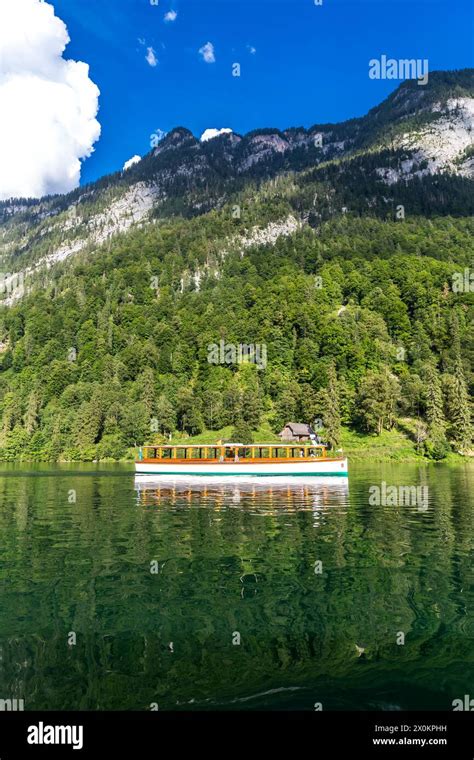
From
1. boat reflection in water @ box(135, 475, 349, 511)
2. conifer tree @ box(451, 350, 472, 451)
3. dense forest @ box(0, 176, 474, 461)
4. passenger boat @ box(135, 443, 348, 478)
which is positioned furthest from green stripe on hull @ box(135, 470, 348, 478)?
conifer tree @ box(451, 350, 472, 451)

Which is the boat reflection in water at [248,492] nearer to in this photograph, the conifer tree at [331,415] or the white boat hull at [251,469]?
the white boat hull at [251,469]

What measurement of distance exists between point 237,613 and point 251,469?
58672 millimetres

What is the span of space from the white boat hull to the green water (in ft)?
120

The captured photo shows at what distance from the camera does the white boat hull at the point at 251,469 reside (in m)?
73.9

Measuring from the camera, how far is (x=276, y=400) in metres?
156

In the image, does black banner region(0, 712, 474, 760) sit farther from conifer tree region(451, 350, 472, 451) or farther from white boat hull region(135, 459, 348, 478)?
conifer tree region(451, 350, 472, 451)

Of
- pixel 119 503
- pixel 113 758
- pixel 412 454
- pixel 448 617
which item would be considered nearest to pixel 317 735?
pixel 113 758

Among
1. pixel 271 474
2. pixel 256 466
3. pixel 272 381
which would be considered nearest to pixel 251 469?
pixel 256 466

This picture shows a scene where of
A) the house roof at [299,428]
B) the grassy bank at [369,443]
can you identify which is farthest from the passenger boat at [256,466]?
the house roof at [299,428]

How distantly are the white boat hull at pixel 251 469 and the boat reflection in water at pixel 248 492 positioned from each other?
986mm

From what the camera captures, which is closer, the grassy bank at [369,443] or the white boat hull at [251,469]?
the white boat hull at [251,469]

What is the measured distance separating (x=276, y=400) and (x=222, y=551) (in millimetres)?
128969

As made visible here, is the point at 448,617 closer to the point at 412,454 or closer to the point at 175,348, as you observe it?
the point at 412,454

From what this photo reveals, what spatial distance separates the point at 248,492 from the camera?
5859 cm
